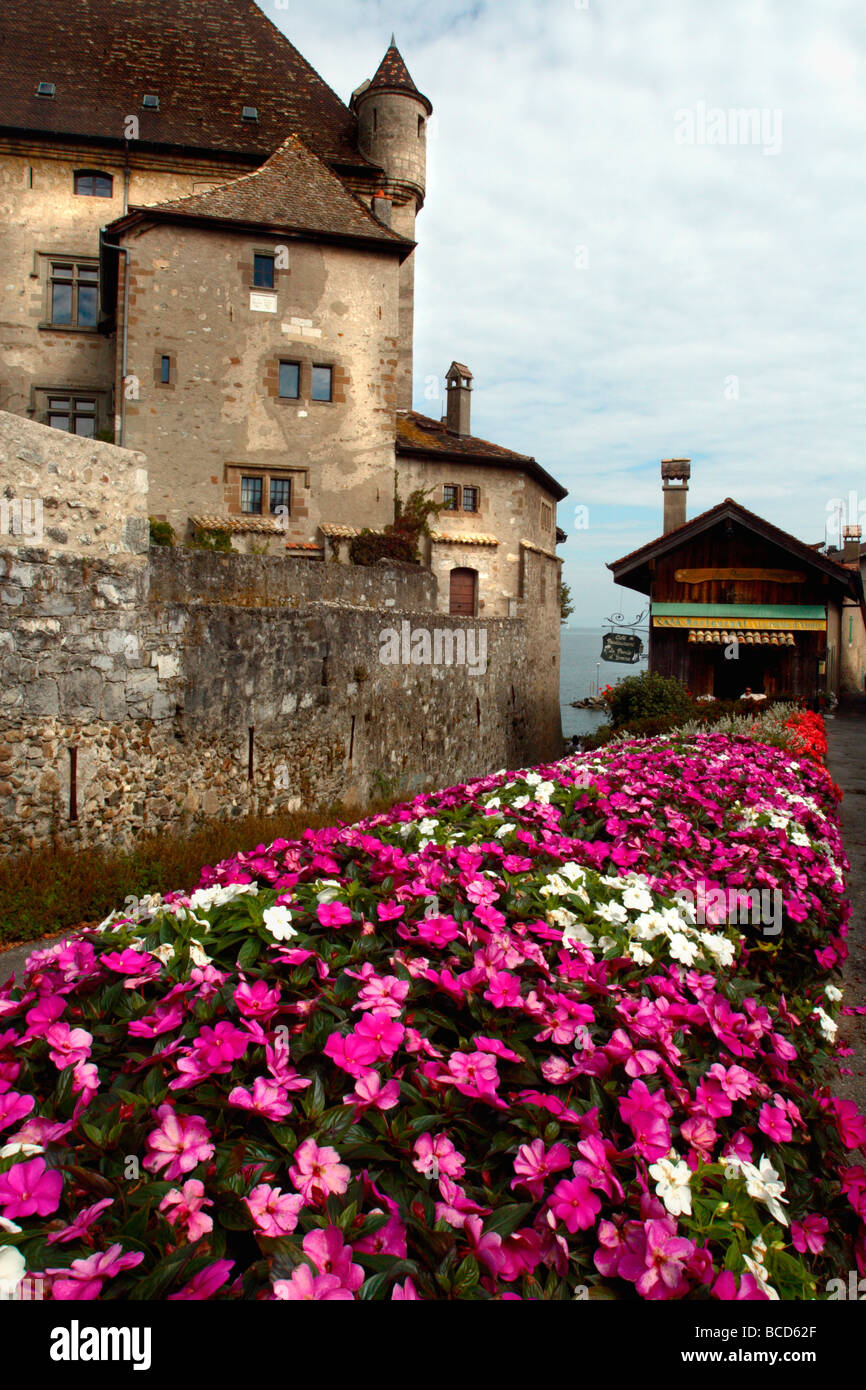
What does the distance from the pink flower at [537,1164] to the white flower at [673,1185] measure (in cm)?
22

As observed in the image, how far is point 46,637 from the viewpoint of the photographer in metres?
8.32

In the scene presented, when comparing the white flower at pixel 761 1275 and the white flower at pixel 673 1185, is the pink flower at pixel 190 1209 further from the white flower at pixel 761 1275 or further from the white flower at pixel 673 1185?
the white flower at pixel 761 1275

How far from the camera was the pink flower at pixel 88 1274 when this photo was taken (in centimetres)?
167

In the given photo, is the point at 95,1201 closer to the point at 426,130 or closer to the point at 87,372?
the point at 87,372

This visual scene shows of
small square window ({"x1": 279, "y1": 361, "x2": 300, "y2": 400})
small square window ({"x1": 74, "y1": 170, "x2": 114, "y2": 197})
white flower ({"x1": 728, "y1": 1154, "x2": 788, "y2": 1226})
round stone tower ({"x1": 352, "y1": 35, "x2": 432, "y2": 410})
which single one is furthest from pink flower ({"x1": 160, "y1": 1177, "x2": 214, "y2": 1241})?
round stone tower ({"x1": 352, "y1": 35, "x2": 432, "y2": 410})

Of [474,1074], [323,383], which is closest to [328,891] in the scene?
[474,1074]

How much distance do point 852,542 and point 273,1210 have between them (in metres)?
53.0

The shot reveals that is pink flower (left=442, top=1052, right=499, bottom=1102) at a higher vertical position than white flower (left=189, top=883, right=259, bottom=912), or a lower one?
lower

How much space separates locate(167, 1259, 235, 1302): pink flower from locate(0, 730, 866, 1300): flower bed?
0.03ft

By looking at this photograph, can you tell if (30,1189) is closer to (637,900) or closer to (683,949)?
(683,949)

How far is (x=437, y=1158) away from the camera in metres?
2.09

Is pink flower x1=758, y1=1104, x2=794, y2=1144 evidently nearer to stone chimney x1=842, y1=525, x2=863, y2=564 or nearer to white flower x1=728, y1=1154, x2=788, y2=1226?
white flower x1=728, y1=1154, x2=788, y2=1226

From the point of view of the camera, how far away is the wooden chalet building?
2083 centimetres
